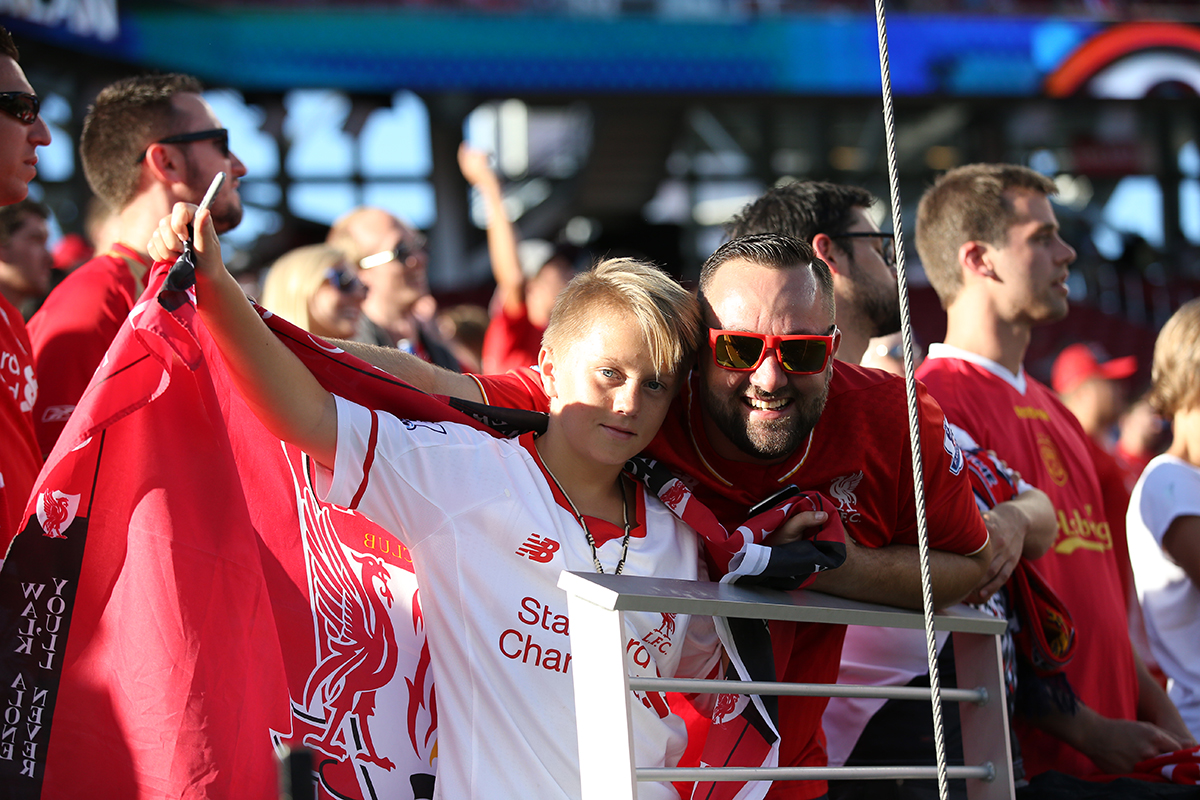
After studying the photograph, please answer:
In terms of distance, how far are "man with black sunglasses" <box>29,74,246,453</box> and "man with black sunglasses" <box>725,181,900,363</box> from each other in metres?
1.50

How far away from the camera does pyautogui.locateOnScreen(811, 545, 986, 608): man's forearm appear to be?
2.11 metres

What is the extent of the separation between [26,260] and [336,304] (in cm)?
146

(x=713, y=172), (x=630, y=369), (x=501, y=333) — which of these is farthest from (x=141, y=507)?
(x=713, y=172)

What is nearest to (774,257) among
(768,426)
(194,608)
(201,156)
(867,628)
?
(768,426)

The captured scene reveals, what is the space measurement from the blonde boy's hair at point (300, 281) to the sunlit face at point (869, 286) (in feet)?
5.98

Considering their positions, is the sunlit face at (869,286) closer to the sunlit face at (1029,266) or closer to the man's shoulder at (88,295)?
the sunlit face at (1029,266)

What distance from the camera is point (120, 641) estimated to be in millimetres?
2062

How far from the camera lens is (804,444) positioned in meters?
2.23

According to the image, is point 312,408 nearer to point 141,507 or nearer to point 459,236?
point 141,507

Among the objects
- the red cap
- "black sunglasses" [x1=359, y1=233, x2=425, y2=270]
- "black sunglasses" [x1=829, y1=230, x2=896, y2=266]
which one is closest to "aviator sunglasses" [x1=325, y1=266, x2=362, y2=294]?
"black sunglasses" [x1=359, y1=233, x2=425, y2=270]

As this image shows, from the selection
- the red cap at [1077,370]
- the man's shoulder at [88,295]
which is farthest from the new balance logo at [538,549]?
the red cap at [1077,370]

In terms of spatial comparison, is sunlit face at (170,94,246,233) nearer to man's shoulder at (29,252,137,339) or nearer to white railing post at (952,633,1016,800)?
man's shoulder at (29,252,137,339)

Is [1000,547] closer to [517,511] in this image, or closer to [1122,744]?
[1122,744]

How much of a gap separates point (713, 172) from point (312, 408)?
77.2ft
